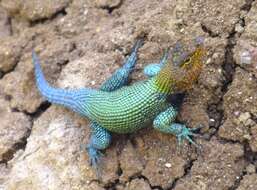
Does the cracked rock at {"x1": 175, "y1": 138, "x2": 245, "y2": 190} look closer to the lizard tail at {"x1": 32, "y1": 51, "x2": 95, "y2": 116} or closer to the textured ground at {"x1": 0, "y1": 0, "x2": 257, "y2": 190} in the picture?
the textured ground at {"x1": 0, "y1": 0, "x2": 257, "y2": 190}

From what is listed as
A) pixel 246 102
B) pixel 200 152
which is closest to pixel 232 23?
pixel 246 102

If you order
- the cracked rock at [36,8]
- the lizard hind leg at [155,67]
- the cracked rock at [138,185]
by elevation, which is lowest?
the cracked rock at [138,185]

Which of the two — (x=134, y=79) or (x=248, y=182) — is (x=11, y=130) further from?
(x=248, y=182)

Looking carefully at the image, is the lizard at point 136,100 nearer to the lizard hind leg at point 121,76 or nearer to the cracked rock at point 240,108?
the lizard hind leg at point 121,76

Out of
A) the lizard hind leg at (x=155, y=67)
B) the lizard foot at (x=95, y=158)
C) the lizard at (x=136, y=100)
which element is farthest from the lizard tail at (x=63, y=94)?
the lizard hind leg at (x=155, y=67)

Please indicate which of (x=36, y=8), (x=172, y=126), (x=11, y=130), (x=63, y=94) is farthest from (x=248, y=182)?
(x=36, y=8)

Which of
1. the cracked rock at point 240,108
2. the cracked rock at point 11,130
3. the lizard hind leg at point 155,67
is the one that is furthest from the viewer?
the cracked rock at point 11,130

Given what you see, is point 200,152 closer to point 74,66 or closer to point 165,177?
point 165,177
